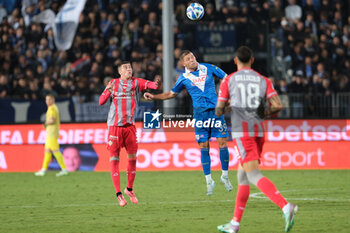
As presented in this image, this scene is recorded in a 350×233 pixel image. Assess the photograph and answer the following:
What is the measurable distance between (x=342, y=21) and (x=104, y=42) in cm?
797

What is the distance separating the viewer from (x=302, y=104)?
18969 mm

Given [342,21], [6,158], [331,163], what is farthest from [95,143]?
[342,21]

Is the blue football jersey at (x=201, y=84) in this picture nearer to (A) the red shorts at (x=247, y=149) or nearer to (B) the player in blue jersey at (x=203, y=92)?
(B) the player in blue jersey at (x=203, y=92)

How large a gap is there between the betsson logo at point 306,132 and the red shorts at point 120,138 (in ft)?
25.2

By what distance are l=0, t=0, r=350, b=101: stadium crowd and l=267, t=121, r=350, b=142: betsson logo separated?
5.96 feet

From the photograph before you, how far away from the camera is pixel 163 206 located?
11.3 meters

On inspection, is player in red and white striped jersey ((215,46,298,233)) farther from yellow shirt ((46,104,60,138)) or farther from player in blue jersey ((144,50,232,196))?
yellow shirt ((46,104,60,138))

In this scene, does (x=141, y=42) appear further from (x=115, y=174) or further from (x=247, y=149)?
(x=247, y=149)

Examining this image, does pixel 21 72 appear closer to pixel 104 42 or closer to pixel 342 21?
pixel 104 42

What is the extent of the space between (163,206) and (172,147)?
7.61 meters

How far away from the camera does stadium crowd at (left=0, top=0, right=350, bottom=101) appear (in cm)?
2130

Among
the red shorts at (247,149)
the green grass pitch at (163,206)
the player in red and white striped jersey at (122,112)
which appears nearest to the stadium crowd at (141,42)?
the green grass pitch at (163,206)

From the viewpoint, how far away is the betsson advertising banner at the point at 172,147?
720 inches

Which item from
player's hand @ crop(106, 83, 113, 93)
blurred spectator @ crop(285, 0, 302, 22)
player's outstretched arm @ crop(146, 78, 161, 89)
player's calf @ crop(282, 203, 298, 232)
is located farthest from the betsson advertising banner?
player's calf @ crop(282, 203, 298, 232)
